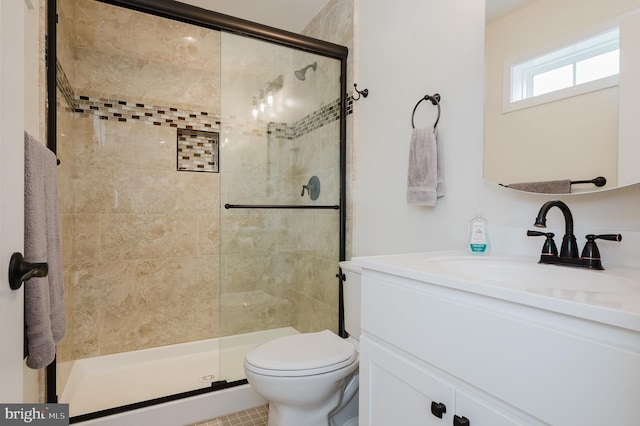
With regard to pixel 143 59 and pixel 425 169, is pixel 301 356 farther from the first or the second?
pixel 143 59

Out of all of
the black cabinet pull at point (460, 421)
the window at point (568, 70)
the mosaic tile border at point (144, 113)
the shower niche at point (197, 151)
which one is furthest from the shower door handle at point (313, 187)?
the black cabinet pull at point (460, 421)

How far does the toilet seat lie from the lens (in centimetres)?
135

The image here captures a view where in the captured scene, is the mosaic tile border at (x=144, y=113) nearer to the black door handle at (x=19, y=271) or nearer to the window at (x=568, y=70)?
the black door handle at (x=19, y=271)

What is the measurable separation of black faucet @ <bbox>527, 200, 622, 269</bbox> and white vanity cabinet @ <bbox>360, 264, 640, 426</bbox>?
17.0 inches

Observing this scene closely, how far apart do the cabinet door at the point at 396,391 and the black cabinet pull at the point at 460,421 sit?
0.06ft

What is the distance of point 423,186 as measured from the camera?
1.44 m

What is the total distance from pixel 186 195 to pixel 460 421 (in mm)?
2336

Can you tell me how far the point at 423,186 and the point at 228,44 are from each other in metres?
1.36

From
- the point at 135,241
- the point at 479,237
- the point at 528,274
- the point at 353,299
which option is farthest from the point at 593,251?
the point at 135,241

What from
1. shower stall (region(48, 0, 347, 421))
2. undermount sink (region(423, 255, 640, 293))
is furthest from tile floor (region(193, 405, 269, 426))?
undermount sink (region(423, 255, 640, 293))

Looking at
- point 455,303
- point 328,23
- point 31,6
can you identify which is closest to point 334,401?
Answer: point 455,303

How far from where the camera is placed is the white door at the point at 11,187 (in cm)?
64

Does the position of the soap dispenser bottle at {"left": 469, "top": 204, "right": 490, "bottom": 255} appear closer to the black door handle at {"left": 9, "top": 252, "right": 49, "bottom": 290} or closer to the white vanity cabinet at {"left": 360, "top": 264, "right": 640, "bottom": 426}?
the white vanity cabinet at {"left": 360, "top": 264, "right": 640, "bottom": 426}

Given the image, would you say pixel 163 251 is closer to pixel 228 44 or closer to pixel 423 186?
pixel 228 44
